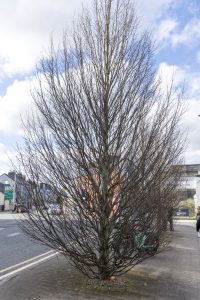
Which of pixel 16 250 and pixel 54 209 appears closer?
pixel 54 209

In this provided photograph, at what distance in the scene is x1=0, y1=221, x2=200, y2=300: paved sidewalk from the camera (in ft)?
22.6

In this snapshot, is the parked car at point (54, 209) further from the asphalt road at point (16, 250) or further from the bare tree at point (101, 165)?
the asphalt road at point (16, 250)

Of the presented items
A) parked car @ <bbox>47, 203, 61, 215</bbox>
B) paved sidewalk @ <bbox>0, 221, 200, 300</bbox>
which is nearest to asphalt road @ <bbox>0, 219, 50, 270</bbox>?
paved sidewalk @ <bbox>0, 221, 200, 300</bbox>

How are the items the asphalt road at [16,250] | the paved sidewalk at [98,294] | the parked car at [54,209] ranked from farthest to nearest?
the asphalt road at [16,250] → the parked car at [54,209] → the paved sidewalk at [98,294]

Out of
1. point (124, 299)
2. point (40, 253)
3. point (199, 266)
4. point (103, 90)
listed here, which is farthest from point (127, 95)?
point (40, 253)

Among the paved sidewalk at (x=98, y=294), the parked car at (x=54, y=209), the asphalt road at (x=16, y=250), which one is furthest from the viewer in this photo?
the asphalt road at (x=16, y=250)

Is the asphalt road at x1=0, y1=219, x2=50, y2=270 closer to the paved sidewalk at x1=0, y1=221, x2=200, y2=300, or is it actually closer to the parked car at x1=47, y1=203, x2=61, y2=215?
the paved sidewalk at x1=0, y1=221, x2=200, y2=300

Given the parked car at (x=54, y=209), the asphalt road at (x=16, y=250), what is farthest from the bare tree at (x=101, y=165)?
the asphalt road at (x=16, y=250)

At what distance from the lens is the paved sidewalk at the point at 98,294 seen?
22.6ft

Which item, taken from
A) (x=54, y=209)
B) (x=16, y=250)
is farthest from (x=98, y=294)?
(x=16, y=250)

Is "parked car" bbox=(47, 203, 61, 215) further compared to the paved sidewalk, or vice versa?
"parked car" bbox=(47, 203, 61, 215)

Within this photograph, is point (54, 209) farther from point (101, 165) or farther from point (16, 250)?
point (16, 250)

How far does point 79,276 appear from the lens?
8227 mm

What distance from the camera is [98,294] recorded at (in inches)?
272
